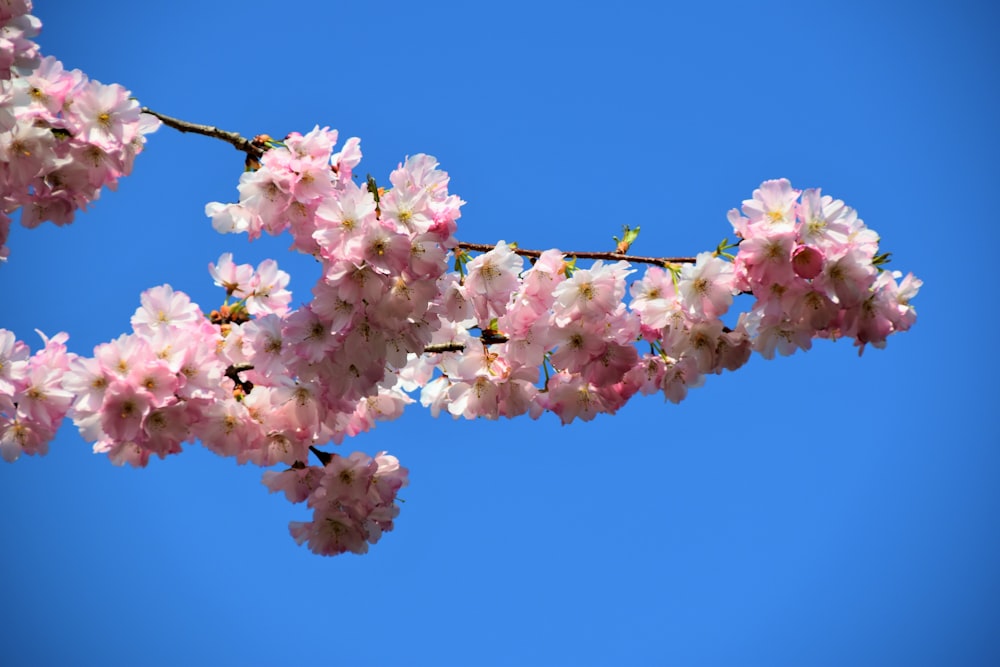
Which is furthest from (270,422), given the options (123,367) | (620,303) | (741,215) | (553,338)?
(741,215)

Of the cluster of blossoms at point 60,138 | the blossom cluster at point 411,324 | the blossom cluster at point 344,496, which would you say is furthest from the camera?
the blossom cluster at point 344,496

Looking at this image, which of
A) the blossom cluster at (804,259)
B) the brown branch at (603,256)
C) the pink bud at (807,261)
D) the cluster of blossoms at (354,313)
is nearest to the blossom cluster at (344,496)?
the cluster of blossoms at (354,313)

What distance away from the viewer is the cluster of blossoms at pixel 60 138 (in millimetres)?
3221

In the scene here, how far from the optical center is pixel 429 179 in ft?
9.02

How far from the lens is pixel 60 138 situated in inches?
131

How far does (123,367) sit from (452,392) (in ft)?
3.86

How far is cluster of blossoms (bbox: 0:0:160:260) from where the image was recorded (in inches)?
127

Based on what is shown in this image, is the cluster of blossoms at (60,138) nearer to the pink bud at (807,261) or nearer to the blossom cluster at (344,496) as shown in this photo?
the blossom cluster at (344,496)

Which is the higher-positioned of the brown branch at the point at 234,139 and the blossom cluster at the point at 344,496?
the brown branch at the point at 234,139

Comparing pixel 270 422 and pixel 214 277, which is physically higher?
pixel 214 277

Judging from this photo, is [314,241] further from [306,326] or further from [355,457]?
[355,457]

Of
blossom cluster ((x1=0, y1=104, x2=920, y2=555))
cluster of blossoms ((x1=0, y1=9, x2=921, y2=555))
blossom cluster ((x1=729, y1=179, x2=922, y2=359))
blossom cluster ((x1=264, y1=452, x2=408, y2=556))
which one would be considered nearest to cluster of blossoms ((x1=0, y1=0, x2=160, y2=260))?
cluster of blossoms ((x1=0, y1=9, x2=921, y2=555))

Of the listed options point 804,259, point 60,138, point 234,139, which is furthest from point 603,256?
point 60,138

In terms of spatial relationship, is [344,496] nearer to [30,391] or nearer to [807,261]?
[30,391]
